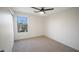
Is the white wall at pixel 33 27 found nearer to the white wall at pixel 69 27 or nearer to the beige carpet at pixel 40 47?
the beige carpet at pixel 40 47

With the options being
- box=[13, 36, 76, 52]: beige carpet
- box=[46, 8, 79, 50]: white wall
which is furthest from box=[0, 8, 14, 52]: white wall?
box=[46, 8, 79, 50]: white wall

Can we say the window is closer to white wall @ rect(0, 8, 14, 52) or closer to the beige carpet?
the beige carpet

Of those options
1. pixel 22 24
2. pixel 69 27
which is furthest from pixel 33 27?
pixel 69 27

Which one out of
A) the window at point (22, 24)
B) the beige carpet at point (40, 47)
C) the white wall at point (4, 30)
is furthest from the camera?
the window at point (22, 24)

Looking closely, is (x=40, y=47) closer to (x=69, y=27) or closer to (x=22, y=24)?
(x=69, y=27)

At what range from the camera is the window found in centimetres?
580

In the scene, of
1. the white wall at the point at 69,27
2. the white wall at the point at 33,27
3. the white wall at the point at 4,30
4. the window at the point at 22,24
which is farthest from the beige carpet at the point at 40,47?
the window at the point at 22,24

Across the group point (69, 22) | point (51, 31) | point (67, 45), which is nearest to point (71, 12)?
point (69, 22)

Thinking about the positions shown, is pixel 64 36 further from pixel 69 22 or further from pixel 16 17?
pixel 16 17

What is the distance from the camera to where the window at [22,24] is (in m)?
5.80

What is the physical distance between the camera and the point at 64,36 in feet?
14.9

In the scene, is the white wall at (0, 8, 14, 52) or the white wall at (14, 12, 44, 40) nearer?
the white wall at (0, 8, 14, 52)

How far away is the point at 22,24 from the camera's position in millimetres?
5996
